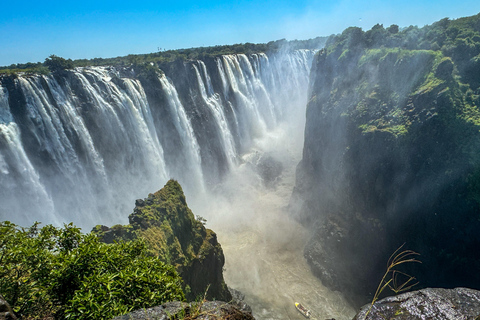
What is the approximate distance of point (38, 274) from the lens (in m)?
4.86

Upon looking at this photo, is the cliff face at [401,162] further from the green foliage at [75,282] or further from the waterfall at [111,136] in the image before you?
the green foliage at [75,282]

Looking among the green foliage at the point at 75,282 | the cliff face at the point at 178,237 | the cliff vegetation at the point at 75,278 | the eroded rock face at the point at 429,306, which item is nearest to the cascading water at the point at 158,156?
the cliff face at the point at 178,237

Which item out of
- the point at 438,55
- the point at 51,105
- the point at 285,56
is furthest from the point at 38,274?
the point at 285,56

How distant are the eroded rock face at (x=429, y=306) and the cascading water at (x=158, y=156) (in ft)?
53.7

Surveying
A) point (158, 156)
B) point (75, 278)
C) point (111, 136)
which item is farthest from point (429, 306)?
Result: point (158, 156)

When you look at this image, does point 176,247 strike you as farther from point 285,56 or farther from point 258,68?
point 285,56

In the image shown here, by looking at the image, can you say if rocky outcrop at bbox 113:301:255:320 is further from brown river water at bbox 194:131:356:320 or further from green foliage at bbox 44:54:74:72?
green foliage at bbox 44:54:74:72

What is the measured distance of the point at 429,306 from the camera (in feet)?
13.5

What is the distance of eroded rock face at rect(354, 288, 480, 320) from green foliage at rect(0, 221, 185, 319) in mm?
3782

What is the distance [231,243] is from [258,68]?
34524mm

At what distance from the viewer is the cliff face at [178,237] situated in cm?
1210

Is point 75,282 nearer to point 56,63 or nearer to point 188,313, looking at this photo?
point 188,313

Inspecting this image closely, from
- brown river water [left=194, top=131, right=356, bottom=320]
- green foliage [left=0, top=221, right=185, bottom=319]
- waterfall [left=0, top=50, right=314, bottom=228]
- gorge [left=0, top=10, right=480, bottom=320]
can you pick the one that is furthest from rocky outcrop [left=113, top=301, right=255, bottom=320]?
waterfall [left=0, top=50, right=314, bottom=228]

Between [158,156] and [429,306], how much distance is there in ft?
89.8
